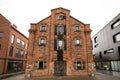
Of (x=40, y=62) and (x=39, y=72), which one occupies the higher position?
(x=40, y=62)

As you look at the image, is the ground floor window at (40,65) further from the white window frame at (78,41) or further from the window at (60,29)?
the white window frame at (78,41)

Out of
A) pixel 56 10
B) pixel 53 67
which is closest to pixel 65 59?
pixel 53 67

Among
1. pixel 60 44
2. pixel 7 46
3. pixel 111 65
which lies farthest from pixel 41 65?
pixel 111 65

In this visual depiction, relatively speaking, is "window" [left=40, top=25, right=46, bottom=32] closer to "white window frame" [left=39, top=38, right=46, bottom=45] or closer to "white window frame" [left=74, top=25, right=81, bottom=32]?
"white window frame" [left=39, top=38, right=46, bottom=45]

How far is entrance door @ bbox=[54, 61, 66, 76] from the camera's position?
18.3 metres

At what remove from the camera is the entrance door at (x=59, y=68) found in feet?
60.1

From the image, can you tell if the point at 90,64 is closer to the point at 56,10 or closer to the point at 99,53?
the point at 56,10

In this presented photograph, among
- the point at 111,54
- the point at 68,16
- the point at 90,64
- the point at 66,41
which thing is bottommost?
the point at 90,64

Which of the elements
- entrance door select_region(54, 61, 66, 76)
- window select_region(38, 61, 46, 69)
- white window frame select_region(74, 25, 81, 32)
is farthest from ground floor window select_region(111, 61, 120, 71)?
window select_region(38, 61, 46, 69)

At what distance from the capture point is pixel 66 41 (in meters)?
19.9

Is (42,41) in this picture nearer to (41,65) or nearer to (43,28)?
(43,28)

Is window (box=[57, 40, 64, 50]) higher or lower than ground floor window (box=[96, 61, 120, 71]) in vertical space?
higher

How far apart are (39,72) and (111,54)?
811 inches

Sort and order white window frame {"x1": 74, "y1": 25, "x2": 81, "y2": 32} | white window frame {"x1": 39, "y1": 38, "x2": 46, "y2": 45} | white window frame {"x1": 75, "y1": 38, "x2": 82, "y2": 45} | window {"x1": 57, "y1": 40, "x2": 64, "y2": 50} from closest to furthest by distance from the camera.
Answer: window {"x1": 57, "y1": 40, "x2": 64, "y2": 50} < white window frame {"x1": 39, "y1": 38, "x2": 46, "y2": 45} < white window frame {"x1": 75, "y1": 38, "x2": 82, "y2": 45} < white window frame {"x1": 74, "y1": 25, "x2": 81, "y2": 32}
